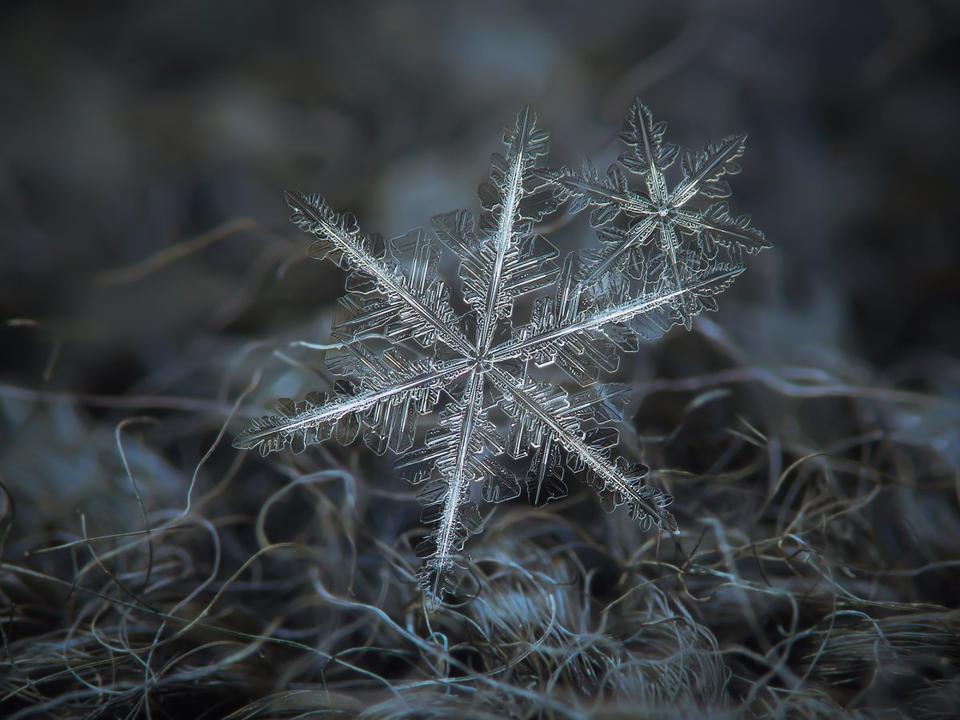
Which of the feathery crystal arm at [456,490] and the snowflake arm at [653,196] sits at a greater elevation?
the snowflake arm at [653,196]

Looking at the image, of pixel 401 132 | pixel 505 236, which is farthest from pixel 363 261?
pixel 401 132

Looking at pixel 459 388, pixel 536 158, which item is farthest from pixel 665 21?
pixel 459 388

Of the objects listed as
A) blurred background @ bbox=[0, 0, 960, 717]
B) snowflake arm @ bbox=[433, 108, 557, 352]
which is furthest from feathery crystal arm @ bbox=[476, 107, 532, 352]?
blurred background @ bbox=[0, 0, 960, 717]

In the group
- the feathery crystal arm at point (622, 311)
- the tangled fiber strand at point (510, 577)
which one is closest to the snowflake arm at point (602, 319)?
the feathery crystal arm at point (622, 311)

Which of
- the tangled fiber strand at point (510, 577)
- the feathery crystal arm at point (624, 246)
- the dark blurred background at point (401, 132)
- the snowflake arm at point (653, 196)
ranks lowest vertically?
the tangled fiber strand at point (510, 577)

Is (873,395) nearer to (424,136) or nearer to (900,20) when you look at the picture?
(900,20)

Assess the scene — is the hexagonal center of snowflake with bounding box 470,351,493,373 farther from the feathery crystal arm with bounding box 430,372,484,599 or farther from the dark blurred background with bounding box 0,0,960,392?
the dark blurred background with bounding box 0,0,960,392

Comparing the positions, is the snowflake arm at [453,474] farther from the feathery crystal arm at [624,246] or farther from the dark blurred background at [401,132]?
the dark blurred background at [401,132]

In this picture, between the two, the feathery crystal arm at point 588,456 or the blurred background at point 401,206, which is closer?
the feathery crystal arm at point 588,456
